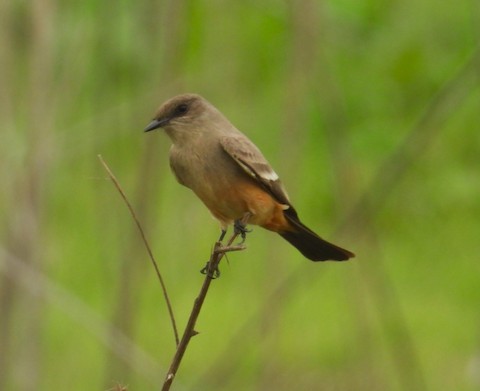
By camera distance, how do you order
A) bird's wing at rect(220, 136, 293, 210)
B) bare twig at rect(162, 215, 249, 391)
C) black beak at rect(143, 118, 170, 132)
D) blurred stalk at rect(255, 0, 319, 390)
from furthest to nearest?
blurred stalk at rect(255, 0, 319, 390), black beak at rect(143, 118, 170, 132), bird's wing at rect(220, 136, 293, 210), bare twig at rect(162, 215, 249, 391)

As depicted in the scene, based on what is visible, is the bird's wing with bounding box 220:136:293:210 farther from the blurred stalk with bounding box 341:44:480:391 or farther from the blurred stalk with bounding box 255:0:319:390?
the blurred stalk with bounding box 255:0:319:390

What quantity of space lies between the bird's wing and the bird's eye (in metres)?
0.27

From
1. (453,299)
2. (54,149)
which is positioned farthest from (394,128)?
(453,299)

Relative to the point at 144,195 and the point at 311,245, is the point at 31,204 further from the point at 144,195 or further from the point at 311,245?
the point at 311,245

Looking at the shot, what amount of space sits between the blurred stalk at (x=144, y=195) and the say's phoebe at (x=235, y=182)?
0.66 metres

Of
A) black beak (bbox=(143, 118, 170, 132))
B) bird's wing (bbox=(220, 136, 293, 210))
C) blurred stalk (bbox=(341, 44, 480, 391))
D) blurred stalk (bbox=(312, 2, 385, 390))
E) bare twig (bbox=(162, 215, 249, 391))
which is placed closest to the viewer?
bare twig (bbox=(162, 215, 249, 391))

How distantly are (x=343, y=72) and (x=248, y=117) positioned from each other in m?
0.87

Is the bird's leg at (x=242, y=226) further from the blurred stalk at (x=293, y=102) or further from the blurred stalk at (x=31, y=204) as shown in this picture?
the blurred stalk at (x=31, y=204)

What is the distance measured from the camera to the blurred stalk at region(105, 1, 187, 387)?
14.5 ft

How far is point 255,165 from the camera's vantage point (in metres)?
3.59

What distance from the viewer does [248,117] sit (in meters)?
6.08

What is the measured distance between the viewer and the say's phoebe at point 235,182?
143 inches

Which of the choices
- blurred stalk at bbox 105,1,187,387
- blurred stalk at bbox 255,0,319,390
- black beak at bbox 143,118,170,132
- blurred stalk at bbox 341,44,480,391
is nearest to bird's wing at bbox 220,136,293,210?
black beak at bbox 143,118,170,132

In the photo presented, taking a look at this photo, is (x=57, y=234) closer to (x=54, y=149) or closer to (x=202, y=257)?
(x=202, y=257)
